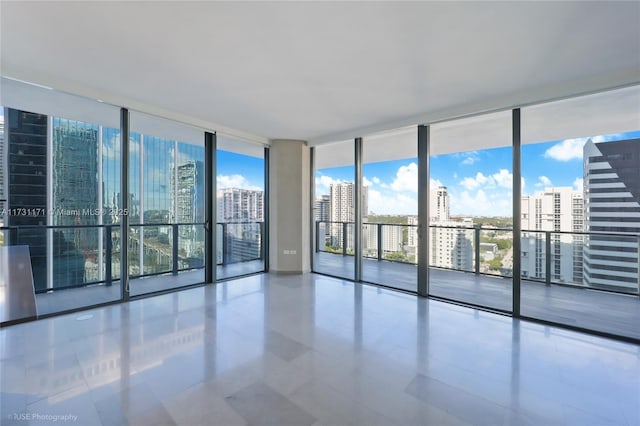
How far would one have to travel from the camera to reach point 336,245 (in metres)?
6.25

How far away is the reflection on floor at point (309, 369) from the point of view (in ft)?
5.26

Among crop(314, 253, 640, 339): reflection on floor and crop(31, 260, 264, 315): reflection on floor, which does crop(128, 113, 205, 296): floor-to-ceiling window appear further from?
crop(314, 253, 640, 339): reflection on floor

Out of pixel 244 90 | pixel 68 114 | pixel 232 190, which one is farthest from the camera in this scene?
pixel 232 190

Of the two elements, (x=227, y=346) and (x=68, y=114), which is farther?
(x=68, y=114)

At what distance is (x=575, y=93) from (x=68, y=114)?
6.12m

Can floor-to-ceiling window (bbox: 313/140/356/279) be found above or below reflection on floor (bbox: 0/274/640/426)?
above

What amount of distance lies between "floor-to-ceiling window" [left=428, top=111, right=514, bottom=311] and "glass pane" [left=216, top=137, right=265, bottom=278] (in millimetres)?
3354

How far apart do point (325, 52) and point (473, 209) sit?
3376 mm

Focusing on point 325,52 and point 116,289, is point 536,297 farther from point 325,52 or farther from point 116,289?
point 116,289

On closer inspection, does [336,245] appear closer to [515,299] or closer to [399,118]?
[399,118]

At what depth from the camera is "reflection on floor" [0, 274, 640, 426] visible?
1.60 metres

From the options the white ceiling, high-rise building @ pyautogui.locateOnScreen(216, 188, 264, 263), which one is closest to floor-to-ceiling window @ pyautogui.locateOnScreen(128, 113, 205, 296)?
high-rise building @ pyautogui.locateOnScreen(216, 188, 264, 263)

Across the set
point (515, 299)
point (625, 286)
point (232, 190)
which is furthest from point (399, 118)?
point (625, 286)

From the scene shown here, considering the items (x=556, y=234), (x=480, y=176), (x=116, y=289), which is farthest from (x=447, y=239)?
(x=116, y=289)
